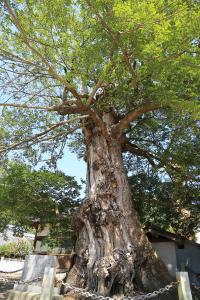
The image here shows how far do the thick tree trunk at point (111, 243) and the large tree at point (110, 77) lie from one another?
3 cm

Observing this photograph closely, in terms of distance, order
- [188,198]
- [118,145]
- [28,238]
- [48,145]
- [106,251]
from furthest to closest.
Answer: [28,238] < [48,145] < [188,198] < [118,145] < [106,251]

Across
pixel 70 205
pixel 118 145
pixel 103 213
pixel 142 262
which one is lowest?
pixel 142 262

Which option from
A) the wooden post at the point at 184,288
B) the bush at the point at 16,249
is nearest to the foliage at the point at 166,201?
the wooden post at the point at 184,288

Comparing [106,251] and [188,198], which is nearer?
[106,251]

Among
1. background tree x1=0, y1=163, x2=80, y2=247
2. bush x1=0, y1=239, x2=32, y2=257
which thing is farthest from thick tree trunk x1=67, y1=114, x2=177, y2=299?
bush x1=0, y1=239, x2=32, y2=257

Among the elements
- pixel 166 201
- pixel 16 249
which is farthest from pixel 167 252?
pixel 16 249

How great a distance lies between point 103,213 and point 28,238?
26654mm

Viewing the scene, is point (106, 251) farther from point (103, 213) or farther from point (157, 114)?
point (157, 114)

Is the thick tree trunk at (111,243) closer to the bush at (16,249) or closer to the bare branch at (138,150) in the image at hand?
the bare branch at (138,150)

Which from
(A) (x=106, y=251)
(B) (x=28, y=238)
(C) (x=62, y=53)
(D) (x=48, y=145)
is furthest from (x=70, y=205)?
(B) (x=28, y=238)

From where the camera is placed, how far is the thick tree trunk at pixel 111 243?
7145mm

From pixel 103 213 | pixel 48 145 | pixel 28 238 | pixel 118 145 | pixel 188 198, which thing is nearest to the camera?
pixel 103 213

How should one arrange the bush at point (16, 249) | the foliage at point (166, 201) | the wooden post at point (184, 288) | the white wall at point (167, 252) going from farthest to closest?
the bush at point (16, 249) → the white wall at point (167, 252) → the foliage at point (166, 201) → the wooden post at point (184, 288)

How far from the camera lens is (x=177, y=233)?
43.7 ft
